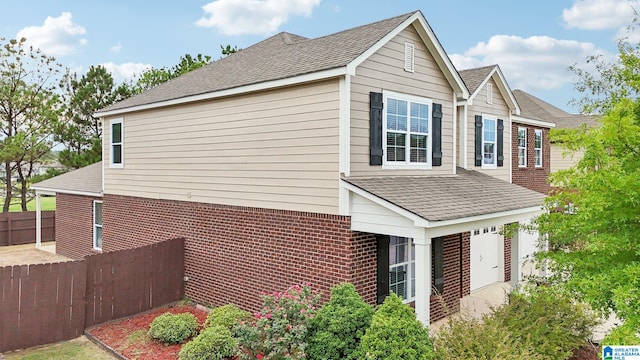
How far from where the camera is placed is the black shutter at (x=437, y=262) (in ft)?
34.5

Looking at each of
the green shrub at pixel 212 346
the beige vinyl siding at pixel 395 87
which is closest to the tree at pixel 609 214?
the beige vinyl siding at pixel 395 87

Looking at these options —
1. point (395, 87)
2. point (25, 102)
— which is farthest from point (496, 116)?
point (25, 102)

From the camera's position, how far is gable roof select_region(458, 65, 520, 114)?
13182mm

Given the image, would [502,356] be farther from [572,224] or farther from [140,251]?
[140,251]

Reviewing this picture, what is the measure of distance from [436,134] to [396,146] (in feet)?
4.74

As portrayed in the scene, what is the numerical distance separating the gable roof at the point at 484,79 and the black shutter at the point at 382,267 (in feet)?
20.9

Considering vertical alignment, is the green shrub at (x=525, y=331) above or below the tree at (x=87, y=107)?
below

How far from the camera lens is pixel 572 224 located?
672 centimetres

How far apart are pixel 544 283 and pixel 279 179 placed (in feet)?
18.2

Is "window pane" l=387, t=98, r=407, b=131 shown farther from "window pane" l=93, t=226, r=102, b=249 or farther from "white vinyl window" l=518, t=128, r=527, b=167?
"window pane" l=93, t=226, r=102, b=249

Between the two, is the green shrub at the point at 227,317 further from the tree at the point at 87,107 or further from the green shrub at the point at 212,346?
the tree at the point at 87,107

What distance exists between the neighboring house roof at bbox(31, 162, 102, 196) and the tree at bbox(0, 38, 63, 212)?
25.9ft

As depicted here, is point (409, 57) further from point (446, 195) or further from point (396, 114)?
point (446, 195)

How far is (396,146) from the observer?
9.36m
